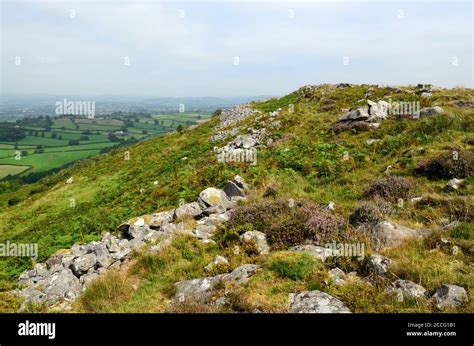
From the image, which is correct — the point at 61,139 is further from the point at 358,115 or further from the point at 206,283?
the point at 206,283

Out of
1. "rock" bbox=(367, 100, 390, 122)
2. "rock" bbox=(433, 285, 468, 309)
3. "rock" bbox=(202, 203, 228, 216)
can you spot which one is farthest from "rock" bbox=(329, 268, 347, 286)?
"rock" bbox=(367, 100, 390, 122)

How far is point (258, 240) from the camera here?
1088 centimetres

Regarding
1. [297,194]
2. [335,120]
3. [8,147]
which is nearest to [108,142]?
[8,147]

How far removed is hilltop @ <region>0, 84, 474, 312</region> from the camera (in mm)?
7965

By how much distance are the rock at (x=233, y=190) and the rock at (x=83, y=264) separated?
628 cm

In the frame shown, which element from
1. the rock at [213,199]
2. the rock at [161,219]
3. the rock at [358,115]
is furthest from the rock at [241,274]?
the rock at [358,115]

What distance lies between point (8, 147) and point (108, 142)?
35118 mm

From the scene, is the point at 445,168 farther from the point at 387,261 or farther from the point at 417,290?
the point at 417,290

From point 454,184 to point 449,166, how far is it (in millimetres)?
1360

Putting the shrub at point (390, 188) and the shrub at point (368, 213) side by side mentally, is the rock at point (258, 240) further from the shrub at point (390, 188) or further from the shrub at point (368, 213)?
the shrub at point (390, 188)

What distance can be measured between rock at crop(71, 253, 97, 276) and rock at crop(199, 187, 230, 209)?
4.81 meters

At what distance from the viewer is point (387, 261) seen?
850 centimetres

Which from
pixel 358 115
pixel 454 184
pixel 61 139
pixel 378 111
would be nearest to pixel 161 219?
pixel 454 184

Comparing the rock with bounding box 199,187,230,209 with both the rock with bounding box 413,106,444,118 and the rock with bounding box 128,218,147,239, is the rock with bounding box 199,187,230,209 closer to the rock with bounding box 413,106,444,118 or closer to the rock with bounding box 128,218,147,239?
the rock with bounding box 128,218,147,239
